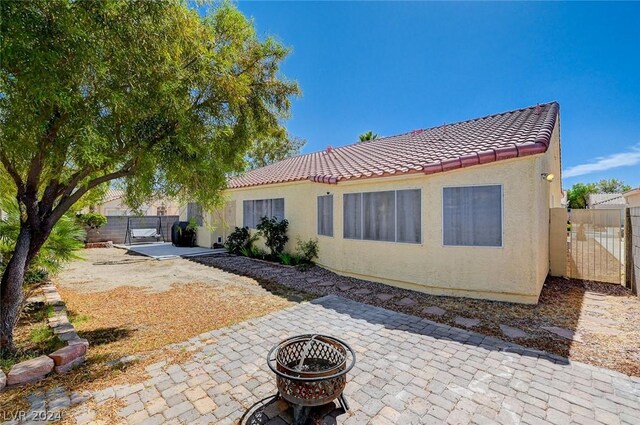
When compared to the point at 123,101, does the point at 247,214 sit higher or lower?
lower

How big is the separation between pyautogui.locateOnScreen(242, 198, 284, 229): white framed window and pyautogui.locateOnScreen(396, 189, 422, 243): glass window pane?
6.91 meters

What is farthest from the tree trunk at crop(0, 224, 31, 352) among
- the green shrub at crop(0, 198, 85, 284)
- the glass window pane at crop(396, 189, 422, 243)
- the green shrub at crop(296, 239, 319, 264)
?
the green shrub at crop(296, 239, 319, 264)

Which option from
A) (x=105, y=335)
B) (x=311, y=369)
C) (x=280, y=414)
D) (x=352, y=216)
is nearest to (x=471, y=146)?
(x=352, y=216)

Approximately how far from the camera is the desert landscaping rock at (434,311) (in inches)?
278

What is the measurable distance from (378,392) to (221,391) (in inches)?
87.2

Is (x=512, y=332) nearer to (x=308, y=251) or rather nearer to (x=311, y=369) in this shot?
(x=311, y=369)

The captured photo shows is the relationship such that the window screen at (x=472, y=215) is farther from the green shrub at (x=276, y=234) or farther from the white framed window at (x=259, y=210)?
the white framed window at (x=259, y=210)

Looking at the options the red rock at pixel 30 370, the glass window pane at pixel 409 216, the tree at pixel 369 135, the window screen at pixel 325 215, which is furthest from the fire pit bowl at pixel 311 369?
the tree at pixel 369 135

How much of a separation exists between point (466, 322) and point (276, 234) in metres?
9.30

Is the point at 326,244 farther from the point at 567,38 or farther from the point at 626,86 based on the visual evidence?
the point at 626,86

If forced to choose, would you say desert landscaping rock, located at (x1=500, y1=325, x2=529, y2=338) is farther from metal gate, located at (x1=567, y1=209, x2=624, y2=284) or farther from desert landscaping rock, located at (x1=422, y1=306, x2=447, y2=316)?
metal gate, located at (x1=567, y1=209, x2=624, y2=284)

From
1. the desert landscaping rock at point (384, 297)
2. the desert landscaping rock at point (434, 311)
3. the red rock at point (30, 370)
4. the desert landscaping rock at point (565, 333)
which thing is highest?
the red rock at point (30, 370)

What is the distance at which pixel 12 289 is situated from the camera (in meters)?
4.85

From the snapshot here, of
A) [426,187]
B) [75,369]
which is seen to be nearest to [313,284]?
[426,187]
